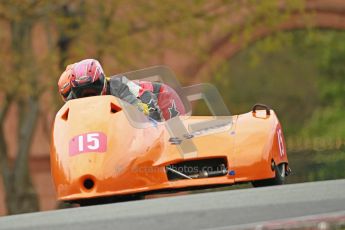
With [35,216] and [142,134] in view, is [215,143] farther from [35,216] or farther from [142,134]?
[35,216]

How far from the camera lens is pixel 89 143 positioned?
10812 millimetres

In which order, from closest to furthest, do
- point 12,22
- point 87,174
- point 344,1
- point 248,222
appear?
point 248,222, point 87,174, point 12,22, point 344,1

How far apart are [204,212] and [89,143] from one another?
2.57 metres

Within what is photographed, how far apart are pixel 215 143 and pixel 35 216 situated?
7.42 ft

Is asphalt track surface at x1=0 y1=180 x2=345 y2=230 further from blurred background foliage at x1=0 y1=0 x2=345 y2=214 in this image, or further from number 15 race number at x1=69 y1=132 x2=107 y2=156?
blurred background foliage at x1=0 y1=0 x2=345 y2=214

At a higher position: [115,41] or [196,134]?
[115,41]

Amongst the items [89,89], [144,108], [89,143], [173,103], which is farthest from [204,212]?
[173,103]

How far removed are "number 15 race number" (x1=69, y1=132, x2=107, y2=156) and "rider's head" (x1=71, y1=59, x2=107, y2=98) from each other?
85 centimetres

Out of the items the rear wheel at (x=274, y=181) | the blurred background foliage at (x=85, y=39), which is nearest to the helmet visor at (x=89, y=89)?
the rear wheel at (x=274, y=181)

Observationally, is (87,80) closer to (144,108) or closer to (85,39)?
(144,108)

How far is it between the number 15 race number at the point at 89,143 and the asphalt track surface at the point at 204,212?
1314 millimetres

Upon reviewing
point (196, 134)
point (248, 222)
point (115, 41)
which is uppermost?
point (115, 41)

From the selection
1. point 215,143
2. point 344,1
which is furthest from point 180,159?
point 344,1

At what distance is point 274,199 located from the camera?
8820 millimetres
